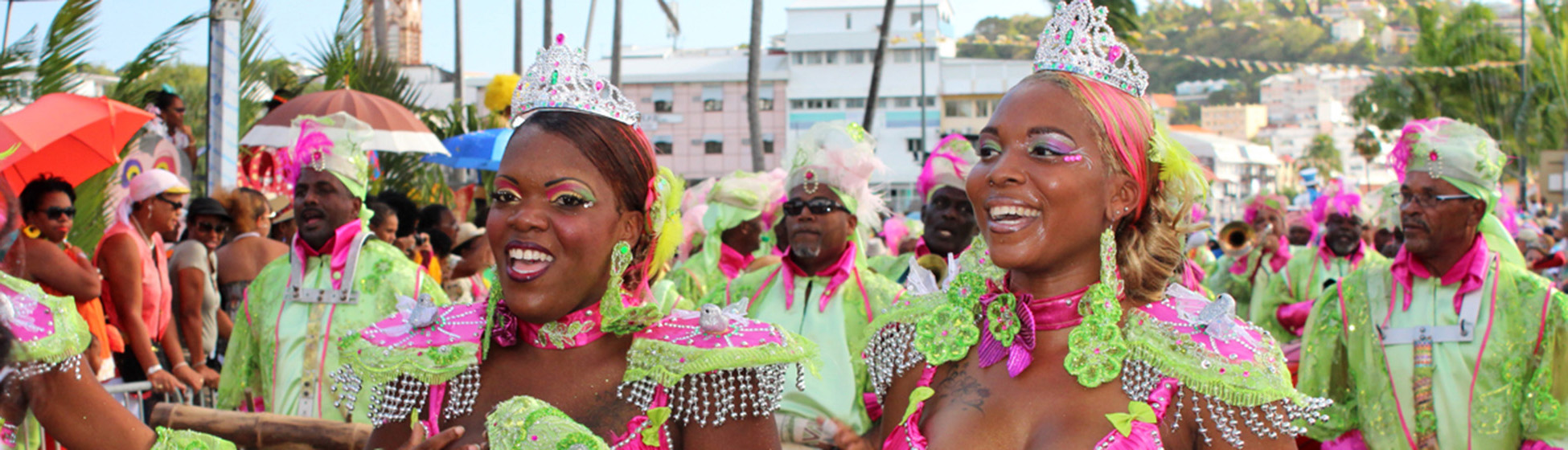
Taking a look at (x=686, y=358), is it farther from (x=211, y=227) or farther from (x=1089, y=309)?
(x=211, y=227)

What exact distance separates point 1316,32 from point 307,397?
18028 cm

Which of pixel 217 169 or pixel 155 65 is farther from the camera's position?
pixel 155 65

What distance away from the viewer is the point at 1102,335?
2.36 meters

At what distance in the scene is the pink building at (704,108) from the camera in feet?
170

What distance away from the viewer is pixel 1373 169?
381 ft

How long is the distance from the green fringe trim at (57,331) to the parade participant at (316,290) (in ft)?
7.47

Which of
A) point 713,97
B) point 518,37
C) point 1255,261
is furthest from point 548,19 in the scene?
point 713,97

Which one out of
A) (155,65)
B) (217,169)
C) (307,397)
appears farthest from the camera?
(155,65)

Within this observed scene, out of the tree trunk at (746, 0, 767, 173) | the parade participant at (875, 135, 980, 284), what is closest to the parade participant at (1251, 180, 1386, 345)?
the parade participant at (875, 135, 980, 284)

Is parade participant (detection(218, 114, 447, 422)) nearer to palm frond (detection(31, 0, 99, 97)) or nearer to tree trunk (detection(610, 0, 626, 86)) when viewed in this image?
palm frond (detection(31, 0, 99, 97))

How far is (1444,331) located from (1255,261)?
5.20 metres

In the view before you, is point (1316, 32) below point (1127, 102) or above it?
above

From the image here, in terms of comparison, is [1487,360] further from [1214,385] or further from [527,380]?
[527,380]

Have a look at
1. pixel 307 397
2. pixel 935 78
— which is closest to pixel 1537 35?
pixel 935 78
